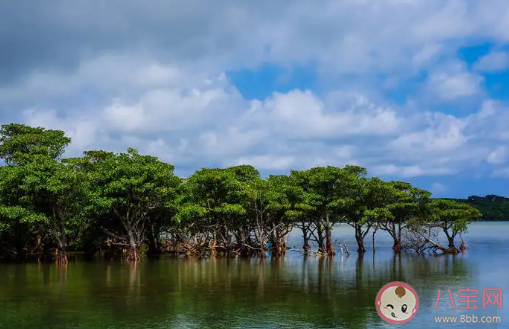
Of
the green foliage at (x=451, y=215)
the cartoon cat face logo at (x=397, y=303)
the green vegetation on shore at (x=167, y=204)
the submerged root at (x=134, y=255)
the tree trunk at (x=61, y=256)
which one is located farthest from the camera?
the green foliage at (x=451, y=215)

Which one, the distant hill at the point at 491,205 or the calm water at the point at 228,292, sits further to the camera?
the distant hill at the point at 491,205

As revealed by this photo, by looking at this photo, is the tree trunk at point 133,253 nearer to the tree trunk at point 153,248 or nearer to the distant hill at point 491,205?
the tree trunk at point 153,248

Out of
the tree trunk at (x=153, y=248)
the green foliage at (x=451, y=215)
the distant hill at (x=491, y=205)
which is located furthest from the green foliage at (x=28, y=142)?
the distant hill at (x=491, y=205)

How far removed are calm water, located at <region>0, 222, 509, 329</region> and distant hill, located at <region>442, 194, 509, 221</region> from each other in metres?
127

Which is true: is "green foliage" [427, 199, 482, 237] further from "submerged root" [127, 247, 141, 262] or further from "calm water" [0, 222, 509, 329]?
"submerged root" [127, 247, 141, 262]

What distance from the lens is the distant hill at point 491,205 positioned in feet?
531

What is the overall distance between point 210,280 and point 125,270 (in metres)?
9.76

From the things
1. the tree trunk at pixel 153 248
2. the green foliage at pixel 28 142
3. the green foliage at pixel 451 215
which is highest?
the green foliage at pixel 28 142

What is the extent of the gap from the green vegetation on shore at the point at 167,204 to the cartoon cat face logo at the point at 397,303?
20054mm

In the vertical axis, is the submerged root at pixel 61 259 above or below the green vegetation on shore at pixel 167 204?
below

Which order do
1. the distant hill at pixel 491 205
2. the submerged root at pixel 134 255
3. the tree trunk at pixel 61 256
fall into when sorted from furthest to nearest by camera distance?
the distant hill at pixel 491 205 → the submerged root at pixel 134 255 → the tree trunk at pixel 61 256

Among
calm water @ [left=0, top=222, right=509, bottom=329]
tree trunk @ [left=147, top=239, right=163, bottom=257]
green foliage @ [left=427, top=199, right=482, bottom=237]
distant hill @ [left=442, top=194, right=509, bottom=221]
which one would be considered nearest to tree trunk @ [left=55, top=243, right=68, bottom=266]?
calm water @ [left=0, top=222, right=509, bottom=329]

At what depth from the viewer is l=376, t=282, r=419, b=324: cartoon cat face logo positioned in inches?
868

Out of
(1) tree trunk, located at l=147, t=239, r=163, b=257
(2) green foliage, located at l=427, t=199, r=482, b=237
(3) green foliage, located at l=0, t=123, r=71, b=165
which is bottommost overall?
(1) tree trunk, located at l=147, t=239, r=163, b=257
